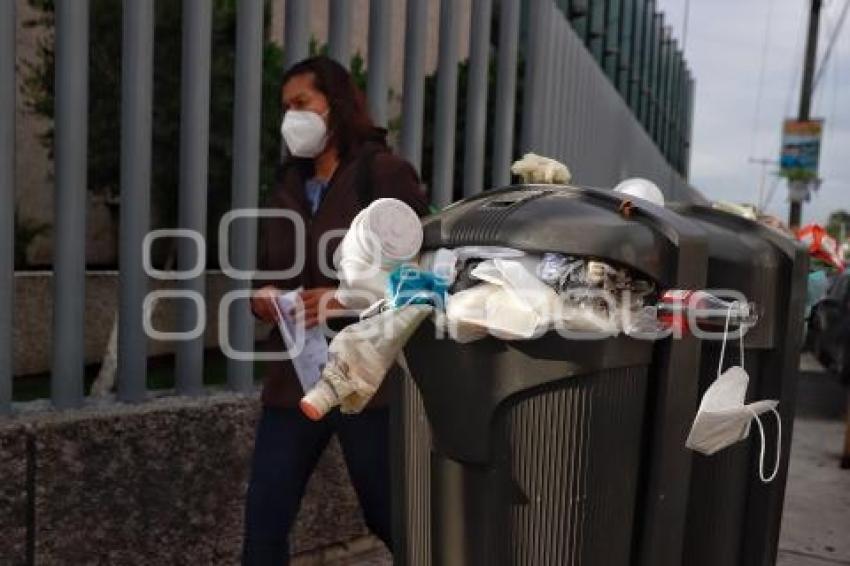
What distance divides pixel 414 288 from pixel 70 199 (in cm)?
161

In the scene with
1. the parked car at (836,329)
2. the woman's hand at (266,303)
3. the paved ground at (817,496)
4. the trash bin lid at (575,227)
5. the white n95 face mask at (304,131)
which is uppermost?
the white n95 face mask at (304,131)

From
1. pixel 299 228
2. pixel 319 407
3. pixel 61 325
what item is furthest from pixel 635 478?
pixel 61 325

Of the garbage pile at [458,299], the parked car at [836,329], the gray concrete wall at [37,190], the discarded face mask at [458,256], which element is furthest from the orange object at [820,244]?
the gray concrete wall at [37,190]

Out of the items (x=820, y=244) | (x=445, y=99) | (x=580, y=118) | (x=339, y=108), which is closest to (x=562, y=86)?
(x=580, y=118)

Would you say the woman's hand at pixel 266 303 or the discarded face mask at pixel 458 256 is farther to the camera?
the woman's hand at pixel 266 303

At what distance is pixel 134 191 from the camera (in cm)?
293

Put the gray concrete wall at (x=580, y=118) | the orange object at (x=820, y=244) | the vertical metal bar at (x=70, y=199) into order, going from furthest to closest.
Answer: the gray concrete wall at (x=580, y=118) < the vertical metal bar at (x=70, y=199) < the orange object at (x=820, y=244)

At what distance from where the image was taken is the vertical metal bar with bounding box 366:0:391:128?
11.7 feet

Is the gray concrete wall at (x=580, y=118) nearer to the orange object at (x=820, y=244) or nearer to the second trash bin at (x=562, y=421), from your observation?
the orange object at (x=820, y=244)

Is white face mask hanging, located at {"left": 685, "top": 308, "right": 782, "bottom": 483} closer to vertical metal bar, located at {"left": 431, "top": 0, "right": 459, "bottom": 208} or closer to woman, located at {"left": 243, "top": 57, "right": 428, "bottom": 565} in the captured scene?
woman, located at {"left": 243, "top": 57, "right": 428, "bottom": 565}

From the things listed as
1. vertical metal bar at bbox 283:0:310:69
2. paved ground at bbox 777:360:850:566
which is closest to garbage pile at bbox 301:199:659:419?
vertical metal bar at bbox 283:0:310:69

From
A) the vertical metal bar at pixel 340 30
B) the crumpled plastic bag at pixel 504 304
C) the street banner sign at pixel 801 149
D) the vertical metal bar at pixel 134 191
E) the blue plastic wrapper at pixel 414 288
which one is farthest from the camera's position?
the street banner sign at pixel 801 149

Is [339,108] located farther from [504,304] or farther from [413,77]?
[413,77]

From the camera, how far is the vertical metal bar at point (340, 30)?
3.50 metres
